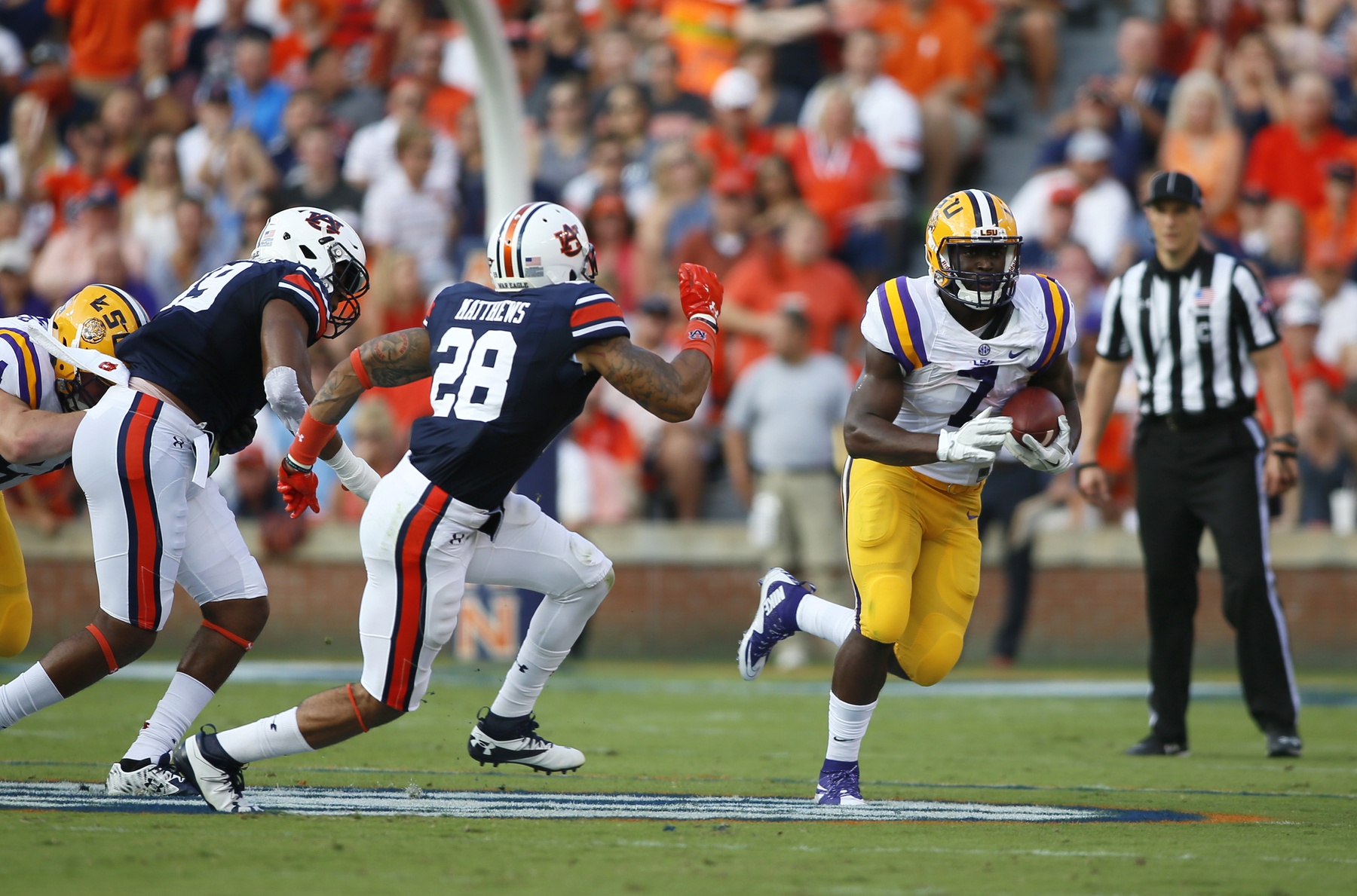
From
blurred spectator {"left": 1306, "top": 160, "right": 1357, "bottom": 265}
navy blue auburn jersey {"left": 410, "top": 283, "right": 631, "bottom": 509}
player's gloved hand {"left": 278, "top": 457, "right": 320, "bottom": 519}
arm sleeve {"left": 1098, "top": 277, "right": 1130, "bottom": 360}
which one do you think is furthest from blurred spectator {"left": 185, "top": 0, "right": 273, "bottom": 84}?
navy blue auburn jersey {"left": 410, "top": 283, "right": 631, "bottom": 509}

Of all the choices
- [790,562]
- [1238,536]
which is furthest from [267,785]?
[790,562]

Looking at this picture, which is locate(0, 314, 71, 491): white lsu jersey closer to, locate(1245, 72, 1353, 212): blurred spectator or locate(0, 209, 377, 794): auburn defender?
locate(0, 209, 377, 794): auburn defender

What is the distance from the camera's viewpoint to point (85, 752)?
6469 millimetres

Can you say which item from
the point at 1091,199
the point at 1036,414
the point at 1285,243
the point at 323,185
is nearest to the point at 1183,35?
the point at 1091,199

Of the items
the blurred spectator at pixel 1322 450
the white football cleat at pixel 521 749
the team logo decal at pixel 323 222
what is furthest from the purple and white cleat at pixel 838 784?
the blurred spectator at pixel 1322 450

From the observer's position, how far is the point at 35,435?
17.8 ft

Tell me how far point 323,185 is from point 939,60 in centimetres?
499

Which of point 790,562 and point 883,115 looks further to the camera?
point 883,115

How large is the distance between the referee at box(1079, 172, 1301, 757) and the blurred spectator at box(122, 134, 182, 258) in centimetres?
929

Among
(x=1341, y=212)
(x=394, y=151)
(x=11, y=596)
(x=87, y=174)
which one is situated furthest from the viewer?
(x=87, y=174)

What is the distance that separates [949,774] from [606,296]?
232cm

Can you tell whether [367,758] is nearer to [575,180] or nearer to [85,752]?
[85,752]

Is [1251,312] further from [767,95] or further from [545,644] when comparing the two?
[767,95]

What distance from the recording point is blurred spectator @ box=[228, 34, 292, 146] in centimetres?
1521
